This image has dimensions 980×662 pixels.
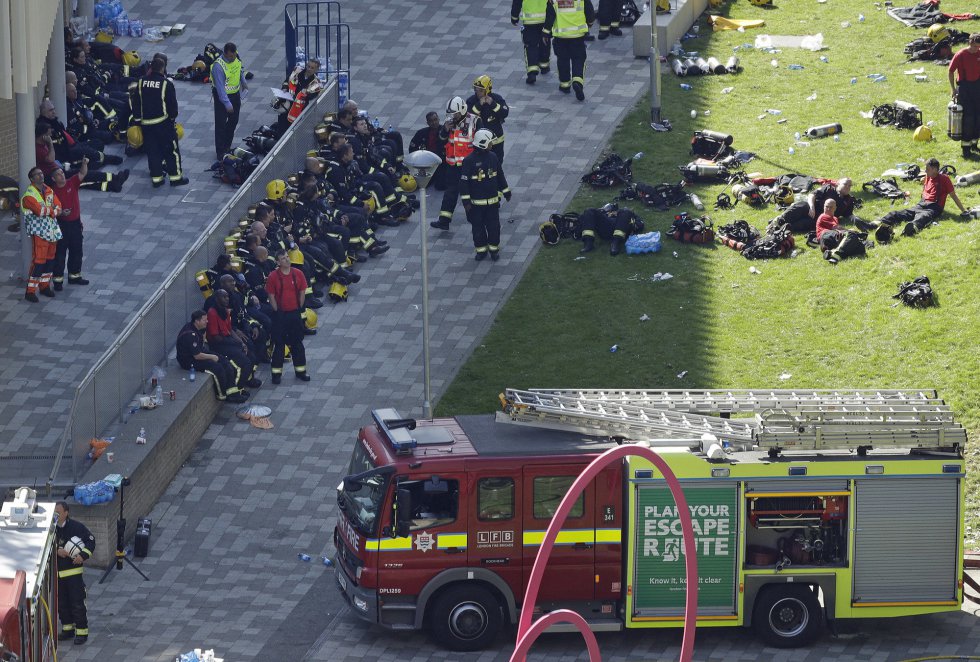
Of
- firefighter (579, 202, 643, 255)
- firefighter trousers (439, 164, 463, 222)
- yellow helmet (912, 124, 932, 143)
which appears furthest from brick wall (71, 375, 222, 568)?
yellow helmet (912, 124, 932, 143)

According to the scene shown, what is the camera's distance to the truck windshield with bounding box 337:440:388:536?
Result: 843 inches

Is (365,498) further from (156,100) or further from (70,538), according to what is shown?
(156,100)

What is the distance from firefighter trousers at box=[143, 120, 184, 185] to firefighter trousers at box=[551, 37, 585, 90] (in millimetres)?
7134

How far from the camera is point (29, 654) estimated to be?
18156mm

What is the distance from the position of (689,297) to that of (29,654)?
1401 cm

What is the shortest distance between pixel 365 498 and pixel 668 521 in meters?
3.24

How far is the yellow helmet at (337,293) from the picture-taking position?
29734 millimetres

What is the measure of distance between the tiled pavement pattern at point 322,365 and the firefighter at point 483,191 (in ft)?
1.56

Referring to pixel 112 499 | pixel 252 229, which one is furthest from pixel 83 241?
pixel 112 499

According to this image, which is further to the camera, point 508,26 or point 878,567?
point 508,26

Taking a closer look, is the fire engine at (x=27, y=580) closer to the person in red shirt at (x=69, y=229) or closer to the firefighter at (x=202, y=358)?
the firefighter at (x=202, y=358)

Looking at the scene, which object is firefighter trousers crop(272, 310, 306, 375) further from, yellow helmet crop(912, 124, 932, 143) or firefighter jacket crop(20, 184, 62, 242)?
yellow helmet crop(912, 124, 932, 143)

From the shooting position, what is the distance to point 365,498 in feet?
70.8

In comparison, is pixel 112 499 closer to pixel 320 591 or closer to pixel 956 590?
pixel 320 591
